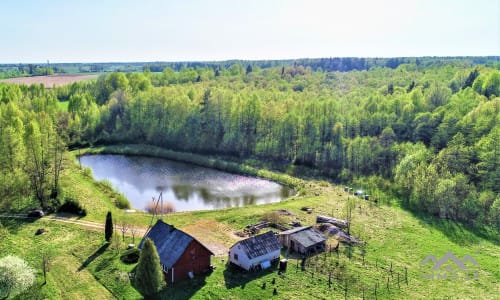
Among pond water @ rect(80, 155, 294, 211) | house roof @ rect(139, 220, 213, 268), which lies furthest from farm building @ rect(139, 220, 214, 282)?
pond water @ rect(80, 155, 294, 211)

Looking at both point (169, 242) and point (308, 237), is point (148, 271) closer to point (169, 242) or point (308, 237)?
point (169, 242)

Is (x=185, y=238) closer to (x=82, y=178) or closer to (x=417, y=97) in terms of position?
(x=82, y=178)

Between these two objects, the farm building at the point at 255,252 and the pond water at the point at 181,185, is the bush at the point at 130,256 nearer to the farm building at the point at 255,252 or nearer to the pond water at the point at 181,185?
the farm building at the point at 255,252

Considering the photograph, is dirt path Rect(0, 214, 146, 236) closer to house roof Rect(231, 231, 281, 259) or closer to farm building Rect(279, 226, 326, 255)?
house roof Rect(231, 231, 281, 259)

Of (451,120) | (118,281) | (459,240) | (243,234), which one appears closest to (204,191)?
(243,234)

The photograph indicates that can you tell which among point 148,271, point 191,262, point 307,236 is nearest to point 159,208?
point 191,262
